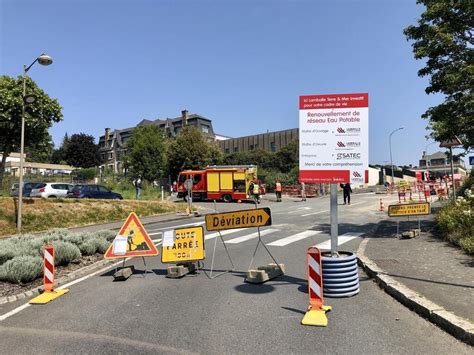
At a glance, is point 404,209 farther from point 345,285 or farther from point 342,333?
point 342,333

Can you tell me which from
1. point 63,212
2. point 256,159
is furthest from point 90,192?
point 256,159

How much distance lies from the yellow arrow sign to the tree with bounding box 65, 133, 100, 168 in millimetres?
88107

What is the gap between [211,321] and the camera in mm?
5688

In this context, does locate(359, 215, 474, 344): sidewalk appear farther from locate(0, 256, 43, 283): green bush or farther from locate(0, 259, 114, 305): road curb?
locate(0, 256, 43, 283): green bush

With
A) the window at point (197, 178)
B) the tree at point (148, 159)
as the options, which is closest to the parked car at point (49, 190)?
the window at point (197, 178)

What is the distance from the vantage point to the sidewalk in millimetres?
5625

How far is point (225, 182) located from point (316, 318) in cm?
3128

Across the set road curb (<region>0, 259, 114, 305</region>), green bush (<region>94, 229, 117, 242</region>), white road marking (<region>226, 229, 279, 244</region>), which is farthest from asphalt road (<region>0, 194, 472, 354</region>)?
white road marking (<region>226, 229, 279, 244</region>)

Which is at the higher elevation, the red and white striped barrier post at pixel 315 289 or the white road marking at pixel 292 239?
the red and white striped barrier post at pixel 315 289

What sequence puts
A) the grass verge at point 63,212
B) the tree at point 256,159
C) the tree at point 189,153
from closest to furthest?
the grass verge at point 63,212, the tree at point 189,153, the tree at point 256,159

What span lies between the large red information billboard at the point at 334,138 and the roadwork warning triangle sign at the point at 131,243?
3864mm

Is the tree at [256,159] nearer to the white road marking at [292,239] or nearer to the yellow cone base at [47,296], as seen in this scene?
the white road marking at [292,239]

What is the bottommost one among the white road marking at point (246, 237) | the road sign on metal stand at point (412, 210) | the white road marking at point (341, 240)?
the white road marking at point (246, 237)

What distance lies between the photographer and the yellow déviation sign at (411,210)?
12.3 meters
